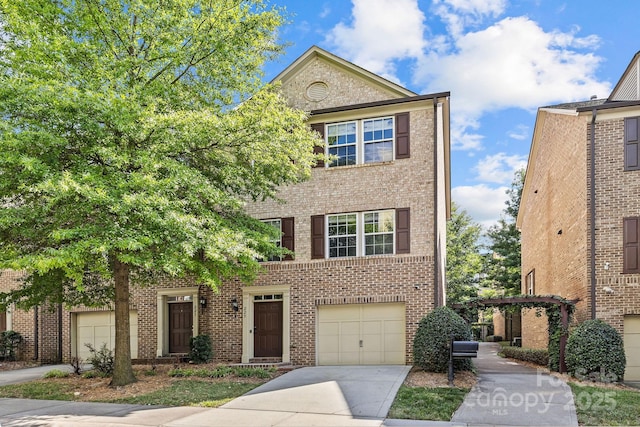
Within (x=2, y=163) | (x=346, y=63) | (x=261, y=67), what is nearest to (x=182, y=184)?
(x=2, y=163)

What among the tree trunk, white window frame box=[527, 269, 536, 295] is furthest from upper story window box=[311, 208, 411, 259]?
white window frame box=[527, 269, 536, 295]

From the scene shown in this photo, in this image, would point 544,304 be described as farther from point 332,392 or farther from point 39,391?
point 39,391

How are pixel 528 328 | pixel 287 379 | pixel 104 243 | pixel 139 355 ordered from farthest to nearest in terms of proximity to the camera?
pixel 528 328, pixel 139 355, pixel 287 379, pixel 104 243

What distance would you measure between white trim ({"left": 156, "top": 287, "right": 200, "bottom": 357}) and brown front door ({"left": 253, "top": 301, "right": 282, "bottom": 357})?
6.73 feet

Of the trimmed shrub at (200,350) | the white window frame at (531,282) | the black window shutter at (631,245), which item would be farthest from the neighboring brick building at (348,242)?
the white window frame at (531,282)

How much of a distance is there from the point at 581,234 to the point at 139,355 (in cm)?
1440

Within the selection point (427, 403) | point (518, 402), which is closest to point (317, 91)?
point (427, 403)

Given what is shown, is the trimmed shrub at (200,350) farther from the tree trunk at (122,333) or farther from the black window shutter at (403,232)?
the black window shutter at (403,232)

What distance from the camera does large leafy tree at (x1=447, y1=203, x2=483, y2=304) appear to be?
34531 millimetres

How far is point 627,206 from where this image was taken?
13.6 meters

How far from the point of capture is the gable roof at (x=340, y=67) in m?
15.5

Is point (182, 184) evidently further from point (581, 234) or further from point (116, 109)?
point (581, 234)

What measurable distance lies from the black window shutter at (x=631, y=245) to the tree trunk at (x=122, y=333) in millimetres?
12867

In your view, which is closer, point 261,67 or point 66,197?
point 66,197
